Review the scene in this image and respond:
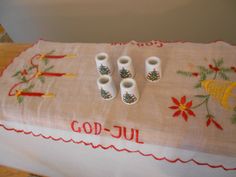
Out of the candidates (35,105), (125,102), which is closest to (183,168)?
(125,102)

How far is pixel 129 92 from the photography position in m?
0.84

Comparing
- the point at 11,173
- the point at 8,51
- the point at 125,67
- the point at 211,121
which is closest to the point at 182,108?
the point at 211,121

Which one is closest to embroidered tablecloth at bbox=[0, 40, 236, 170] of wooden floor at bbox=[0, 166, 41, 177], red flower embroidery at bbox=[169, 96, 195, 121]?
red flower embroidery at bbox=[169, 96, 195, 121]

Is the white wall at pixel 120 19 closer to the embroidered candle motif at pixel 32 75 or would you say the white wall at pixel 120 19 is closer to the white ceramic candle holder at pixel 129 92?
the embroidered candle motif at pixel 32 75

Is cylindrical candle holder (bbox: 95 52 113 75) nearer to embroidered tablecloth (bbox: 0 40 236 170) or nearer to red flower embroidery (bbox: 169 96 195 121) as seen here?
embroidered tablecloth (bbox: 0 40 236 170)

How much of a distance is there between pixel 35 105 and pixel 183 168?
59 centimetres

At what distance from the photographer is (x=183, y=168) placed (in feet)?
2.84

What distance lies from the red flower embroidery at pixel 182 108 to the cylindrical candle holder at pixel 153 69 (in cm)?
11

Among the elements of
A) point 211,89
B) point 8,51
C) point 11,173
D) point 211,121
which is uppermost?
point 8,51

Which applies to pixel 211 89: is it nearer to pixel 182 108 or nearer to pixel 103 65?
pixel 182 108

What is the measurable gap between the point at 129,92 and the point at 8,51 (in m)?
0.81

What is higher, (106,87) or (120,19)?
(120,19)

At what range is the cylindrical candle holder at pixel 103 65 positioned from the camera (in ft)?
3.14

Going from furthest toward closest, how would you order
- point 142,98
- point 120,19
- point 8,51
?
point 120,19 → point 8,51 → point 142,98
